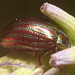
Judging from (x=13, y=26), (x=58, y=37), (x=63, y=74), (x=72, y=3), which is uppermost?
(x=72, y=3)

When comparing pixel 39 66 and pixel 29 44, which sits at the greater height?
pixel 29 44

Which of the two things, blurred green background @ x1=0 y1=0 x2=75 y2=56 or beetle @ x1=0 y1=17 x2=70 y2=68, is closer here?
beetle @ x1=0 y1=17 x2=70 y2=68

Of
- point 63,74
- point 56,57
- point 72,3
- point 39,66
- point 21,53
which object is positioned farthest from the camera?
point 72,3

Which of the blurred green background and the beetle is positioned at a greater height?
the blurred green background

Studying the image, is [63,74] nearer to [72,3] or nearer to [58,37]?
[58,37]

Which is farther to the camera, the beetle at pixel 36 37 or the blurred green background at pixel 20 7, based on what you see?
the blurred green background at pixel 20 7

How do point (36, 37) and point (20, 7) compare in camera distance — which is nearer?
point (36, 37)

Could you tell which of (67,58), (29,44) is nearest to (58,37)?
(29,44)

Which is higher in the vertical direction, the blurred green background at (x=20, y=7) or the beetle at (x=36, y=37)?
the blurred green background at (x=20, y=7)
